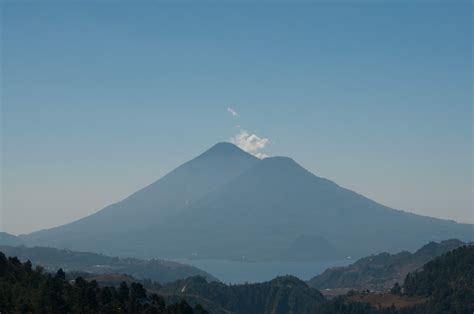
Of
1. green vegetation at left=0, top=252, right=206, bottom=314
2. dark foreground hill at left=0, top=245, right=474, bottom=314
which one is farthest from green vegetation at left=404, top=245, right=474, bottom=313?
green vegetation at left=0, top=252, right=206, bottom=314

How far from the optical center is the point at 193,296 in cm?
Result: 19588

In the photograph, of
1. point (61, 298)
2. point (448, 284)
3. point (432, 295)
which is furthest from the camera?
point (448, 284)

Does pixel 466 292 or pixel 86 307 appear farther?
pixel 466 292

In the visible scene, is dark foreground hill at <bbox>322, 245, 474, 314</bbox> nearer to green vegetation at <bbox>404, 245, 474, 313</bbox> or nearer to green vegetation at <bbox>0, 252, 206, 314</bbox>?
green vegetation at <bbox>404, 245, 474, 313</bbox>

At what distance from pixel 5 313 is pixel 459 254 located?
14442cm

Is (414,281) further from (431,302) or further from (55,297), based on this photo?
(55,297)

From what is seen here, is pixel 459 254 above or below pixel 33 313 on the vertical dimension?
above

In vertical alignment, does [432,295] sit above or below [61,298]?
below

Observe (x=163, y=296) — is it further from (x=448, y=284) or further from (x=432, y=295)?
(x=448, y=284)

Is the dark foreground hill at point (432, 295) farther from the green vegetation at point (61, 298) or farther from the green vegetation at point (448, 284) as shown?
the green vegetation at point (61, 298)

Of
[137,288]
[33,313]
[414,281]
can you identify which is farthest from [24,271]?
[414,281]

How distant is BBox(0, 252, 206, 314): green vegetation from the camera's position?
82.9m

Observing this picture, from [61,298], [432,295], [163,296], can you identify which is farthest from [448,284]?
[61,298]

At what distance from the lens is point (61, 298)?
292 ft
